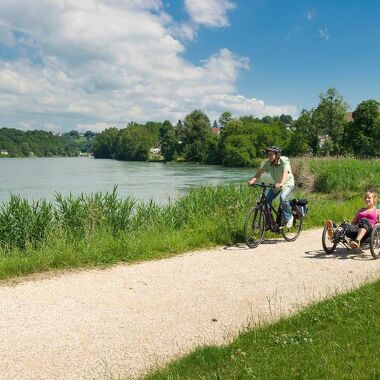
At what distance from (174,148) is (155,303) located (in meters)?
91.3

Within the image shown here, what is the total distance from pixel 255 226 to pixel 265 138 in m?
76.6

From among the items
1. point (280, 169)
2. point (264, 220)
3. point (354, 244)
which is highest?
point (280, 169)

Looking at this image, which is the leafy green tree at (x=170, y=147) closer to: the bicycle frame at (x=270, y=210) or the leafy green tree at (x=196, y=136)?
the leafy green tree at (x=196, y=136)

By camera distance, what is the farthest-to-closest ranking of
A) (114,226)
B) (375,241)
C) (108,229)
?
(114,226), (108,229), (375,241)

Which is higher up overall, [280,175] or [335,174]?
[280,175]

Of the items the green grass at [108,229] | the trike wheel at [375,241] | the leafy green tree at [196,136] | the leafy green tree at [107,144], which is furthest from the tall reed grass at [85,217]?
the leafy green tree at [107,144]

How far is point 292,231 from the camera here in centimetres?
911

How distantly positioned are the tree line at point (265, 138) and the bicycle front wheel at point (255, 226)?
38314mm

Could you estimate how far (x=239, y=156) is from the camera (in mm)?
71812

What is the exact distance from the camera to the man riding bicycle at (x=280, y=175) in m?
8.33

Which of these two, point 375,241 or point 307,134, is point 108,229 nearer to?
point 375,241

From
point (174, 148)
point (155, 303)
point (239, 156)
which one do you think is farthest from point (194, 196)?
point (174, 148)

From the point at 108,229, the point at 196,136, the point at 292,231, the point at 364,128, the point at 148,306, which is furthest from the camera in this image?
the point at 196,136

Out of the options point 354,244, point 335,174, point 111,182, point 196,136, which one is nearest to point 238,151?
point 196,136
